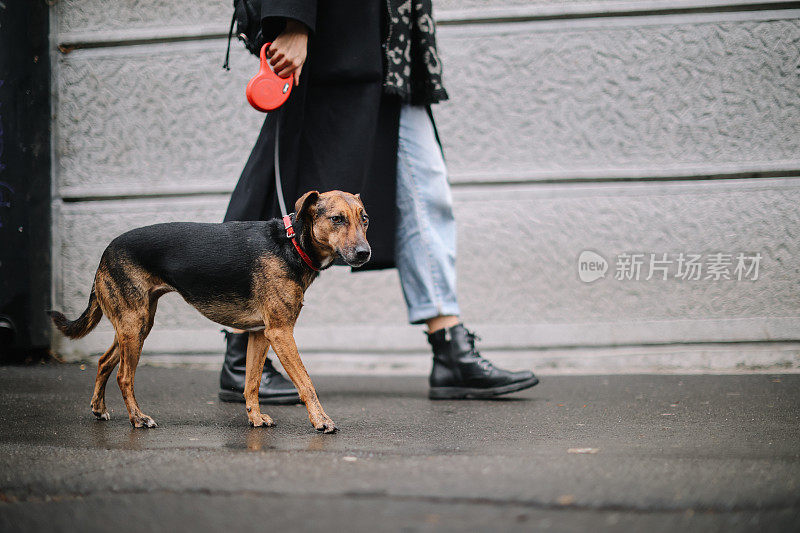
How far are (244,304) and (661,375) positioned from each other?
8.88 feet

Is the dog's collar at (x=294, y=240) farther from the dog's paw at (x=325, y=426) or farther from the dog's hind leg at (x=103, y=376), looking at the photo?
the dog's hind leg at (x=103, y=376)

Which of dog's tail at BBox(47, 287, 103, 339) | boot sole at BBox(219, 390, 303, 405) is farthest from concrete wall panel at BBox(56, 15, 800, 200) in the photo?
dog's tail at BBox(47, 287, 103, 339)

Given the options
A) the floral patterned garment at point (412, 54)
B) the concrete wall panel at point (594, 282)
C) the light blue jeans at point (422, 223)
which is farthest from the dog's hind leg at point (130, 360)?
the concrete wall panel at point (594, 282)

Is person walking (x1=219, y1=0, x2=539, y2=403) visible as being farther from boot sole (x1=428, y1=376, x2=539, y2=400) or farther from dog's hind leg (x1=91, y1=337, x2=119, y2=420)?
dog's hind leg (x1=91, y1=337, x2=119, y2=420)

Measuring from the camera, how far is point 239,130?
16.5 feet

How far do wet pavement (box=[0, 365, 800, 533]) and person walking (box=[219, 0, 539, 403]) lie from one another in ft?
0.79

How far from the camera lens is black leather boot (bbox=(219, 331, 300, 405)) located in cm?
344

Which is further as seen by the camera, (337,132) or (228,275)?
(337,132)

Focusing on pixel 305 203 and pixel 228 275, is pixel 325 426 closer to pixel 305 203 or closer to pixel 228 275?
pixel 228 275

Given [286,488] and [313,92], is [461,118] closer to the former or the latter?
[313,92]

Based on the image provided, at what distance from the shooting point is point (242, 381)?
3.49 m

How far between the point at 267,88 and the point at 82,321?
3.87ft

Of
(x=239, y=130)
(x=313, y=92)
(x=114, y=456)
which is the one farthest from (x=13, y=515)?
(x=239, y=130)

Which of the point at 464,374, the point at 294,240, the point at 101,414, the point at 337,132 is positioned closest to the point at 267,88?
the point at 337,132
